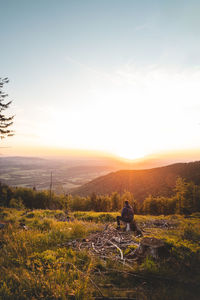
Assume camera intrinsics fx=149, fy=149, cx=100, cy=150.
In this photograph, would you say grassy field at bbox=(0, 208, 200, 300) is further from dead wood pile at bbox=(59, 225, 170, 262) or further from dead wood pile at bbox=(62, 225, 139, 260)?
dead wood pile at bbox=(62, 225, 139, 260)

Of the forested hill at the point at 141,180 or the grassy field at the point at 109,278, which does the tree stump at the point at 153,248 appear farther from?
the forested hill at the point at 141,180

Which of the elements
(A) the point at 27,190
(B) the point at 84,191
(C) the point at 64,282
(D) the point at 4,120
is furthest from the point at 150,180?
(C) the point at 64,282

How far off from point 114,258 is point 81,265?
1.19 metres

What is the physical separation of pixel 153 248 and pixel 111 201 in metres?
71.6

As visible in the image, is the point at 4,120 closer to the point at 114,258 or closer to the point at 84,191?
the point at 114,258

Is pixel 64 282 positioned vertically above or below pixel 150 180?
above

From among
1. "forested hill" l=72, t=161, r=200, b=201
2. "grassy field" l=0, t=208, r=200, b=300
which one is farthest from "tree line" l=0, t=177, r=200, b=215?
"forested hill" l=72, t=161, r=200, b=201

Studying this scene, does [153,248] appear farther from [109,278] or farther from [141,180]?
[141,180]

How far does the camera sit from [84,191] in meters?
169

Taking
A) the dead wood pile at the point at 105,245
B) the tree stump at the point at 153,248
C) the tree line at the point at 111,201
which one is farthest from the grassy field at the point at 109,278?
the tree line at the point at 111,201

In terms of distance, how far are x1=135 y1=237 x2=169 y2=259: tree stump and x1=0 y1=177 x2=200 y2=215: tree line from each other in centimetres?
4163

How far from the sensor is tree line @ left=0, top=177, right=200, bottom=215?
42.2 m

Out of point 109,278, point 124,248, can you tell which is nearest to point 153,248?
point 109,278

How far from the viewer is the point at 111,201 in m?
72.5
